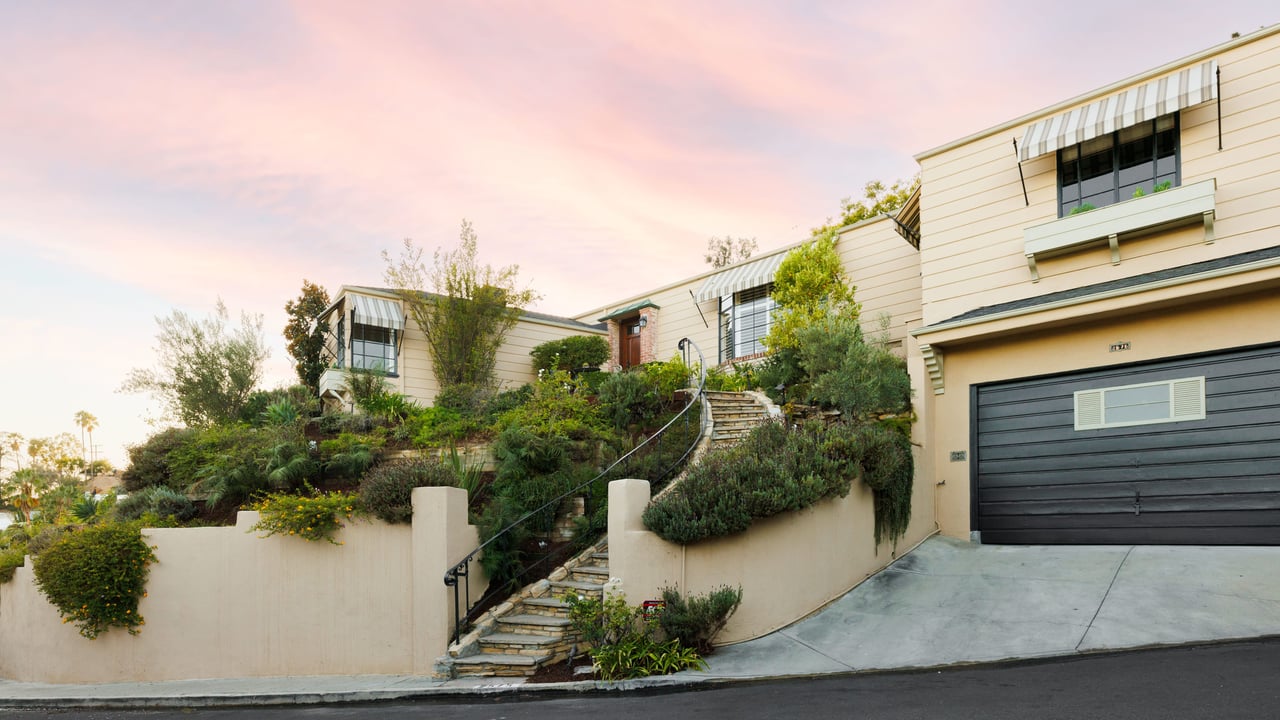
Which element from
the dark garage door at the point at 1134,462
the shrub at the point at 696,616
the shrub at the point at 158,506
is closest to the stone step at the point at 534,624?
the shrub at the point at 696,616

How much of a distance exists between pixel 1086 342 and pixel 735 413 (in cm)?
549

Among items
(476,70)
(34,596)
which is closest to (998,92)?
(476,70)

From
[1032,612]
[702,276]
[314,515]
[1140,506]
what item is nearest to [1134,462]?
[1140,506]

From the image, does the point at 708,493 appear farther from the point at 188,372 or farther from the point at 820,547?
the point at 188,372

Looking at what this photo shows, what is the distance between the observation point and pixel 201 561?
9844 millimetres

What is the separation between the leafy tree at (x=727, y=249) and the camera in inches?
1345

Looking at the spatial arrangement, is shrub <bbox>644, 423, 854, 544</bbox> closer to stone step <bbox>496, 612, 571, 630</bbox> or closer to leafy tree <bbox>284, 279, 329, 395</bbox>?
stone step <bbox>496, 612, 571, 630</bbox>

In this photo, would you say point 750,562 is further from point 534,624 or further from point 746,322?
point 746,322

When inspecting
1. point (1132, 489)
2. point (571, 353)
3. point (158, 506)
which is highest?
point (571, 353)

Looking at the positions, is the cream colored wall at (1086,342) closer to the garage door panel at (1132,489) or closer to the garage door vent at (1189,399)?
the garage door vent at (1189,399)

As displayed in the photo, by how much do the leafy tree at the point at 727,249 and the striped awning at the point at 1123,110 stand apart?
2354 centimetres

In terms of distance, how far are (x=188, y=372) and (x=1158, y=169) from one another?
1975 cm

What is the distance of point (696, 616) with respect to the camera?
7398mm

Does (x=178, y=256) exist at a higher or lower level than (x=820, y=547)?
higher
